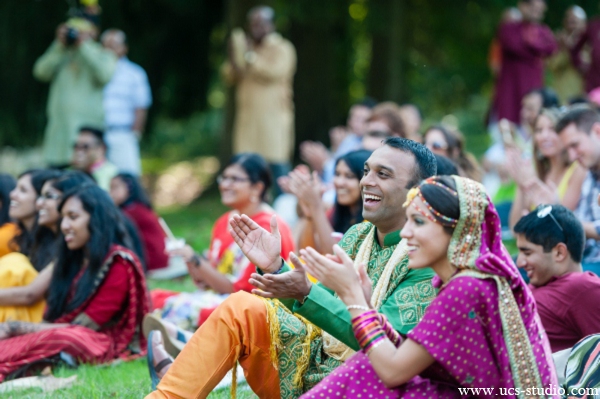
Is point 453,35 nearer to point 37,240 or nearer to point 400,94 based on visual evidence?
point 400,94

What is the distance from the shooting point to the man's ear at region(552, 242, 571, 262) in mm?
4180

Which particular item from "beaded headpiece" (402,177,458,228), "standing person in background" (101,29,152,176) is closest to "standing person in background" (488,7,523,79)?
"standing person in background" (101,29,152,176)

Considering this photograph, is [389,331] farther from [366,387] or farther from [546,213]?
[546,213]

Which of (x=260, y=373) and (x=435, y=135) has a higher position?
(x=435, y=135)

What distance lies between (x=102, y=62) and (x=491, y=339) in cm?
711

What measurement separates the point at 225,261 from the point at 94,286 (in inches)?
42.5

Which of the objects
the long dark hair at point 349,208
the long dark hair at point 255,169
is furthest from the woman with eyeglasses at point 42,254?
the long dark hair at point 349,208

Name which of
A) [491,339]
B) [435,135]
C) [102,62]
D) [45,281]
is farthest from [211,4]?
[491,339]

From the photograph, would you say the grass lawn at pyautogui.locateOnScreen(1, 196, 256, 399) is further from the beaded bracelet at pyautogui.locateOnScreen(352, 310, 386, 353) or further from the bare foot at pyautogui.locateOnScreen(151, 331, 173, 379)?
the beaded bracelet at pyautogui.locateOnScreen(352, 310, 386, 353)

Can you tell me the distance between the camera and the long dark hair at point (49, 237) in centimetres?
562

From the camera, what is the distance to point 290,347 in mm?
3629

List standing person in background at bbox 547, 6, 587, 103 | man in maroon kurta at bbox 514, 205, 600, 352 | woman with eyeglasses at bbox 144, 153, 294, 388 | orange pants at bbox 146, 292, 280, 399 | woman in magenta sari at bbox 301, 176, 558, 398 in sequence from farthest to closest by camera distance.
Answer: standing person in background at bbox 547, 6, 587, 103, woman with eyeglasses at bbox 144, 153, 294, 388, man in maroon kurta at bbox 514, 205, 600, 352, orange pants at bbox 146, 292, 280, 399, woman in magenta sari at bbox 301, 176, 558, 398

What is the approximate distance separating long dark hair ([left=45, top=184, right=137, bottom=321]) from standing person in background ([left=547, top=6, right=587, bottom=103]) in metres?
7.07

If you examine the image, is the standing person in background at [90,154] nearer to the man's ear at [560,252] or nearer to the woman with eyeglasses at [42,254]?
the woman with eyeglasses at [42,254]
